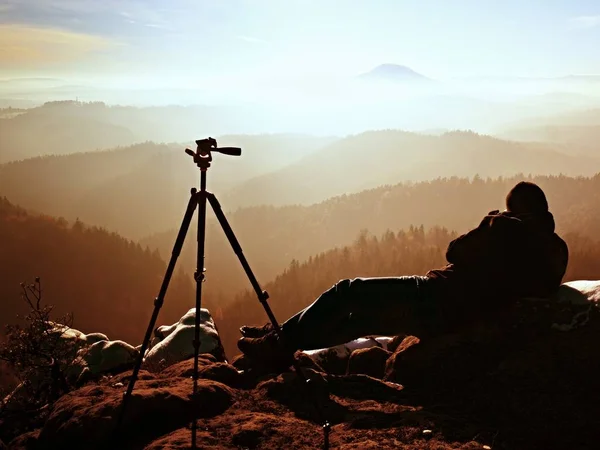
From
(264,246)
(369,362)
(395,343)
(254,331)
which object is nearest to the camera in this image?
(254,331)

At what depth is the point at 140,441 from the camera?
209 inches

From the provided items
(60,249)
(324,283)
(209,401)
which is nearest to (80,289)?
(60,249)

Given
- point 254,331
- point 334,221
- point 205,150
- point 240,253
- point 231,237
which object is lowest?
point 334,221

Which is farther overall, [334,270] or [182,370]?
[334,270]

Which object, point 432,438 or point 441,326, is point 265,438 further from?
point 441,326

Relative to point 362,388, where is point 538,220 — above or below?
above

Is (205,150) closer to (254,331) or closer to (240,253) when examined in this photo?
(240,253)

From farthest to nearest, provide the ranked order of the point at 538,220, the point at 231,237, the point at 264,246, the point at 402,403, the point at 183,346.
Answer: the point at 264,246, the point at 183,346, the point at 538,220, the point at 402,403, the point at 231,237

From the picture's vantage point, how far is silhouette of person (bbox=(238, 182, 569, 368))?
6.25 m

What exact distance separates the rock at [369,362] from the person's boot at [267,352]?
159 cm

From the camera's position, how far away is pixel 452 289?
21.2ft

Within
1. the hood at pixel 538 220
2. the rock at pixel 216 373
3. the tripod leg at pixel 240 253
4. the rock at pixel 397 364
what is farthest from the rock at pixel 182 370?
the hood at pixel 538 220

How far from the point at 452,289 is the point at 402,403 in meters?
1.50

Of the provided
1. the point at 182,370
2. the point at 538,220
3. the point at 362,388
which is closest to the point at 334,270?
the point at 182,370
